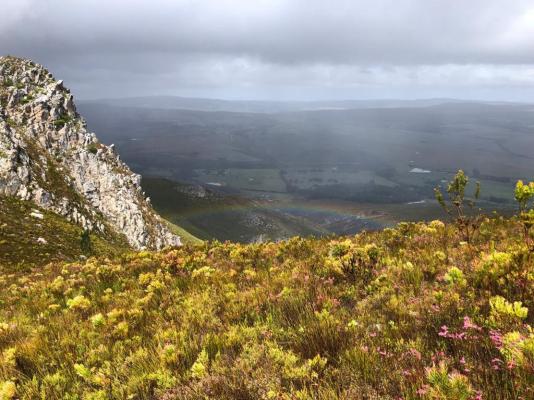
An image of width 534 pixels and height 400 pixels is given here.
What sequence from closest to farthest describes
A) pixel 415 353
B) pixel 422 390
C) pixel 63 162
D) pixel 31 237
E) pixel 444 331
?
pixel 422 390, pixel 415 353, pixel 444 331, pixel 31 237, pixel 63 162

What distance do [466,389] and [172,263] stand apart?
8545mm

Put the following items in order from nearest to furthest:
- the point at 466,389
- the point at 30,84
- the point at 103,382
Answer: the point at 466,389 → the point at 103,382 → the point at 30,84

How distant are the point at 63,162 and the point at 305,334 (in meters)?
72.1

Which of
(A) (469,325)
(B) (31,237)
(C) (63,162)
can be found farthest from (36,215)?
(A) (469,325)

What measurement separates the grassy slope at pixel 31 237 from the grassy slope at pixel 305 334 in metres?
20.6

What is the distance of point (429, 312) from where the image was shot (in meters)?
4.91

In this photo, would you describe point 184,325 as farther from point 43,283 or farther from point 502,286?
point 43,283

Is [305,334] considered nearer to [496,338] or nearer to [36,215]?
[496,338]

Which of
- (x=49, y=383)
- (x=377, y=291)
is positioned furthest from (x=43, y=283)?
(x=377, y=291)

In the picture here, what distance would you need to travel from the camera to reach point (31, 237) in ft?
107

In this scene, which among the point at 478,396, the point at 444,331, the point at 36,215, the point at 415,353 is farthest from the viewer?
the point at 36,215

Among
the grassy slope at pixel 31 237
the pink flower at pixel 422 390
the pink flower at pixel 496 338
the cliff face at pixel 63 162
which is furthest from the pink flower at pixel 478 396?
the cliff face at pixel 63 162

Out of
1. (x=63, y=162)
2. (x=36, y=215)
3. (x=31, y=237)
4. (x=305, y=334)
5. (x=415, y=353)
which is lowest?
(x=31, y=237)

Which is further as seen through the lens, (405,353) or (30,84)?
(30,84)
